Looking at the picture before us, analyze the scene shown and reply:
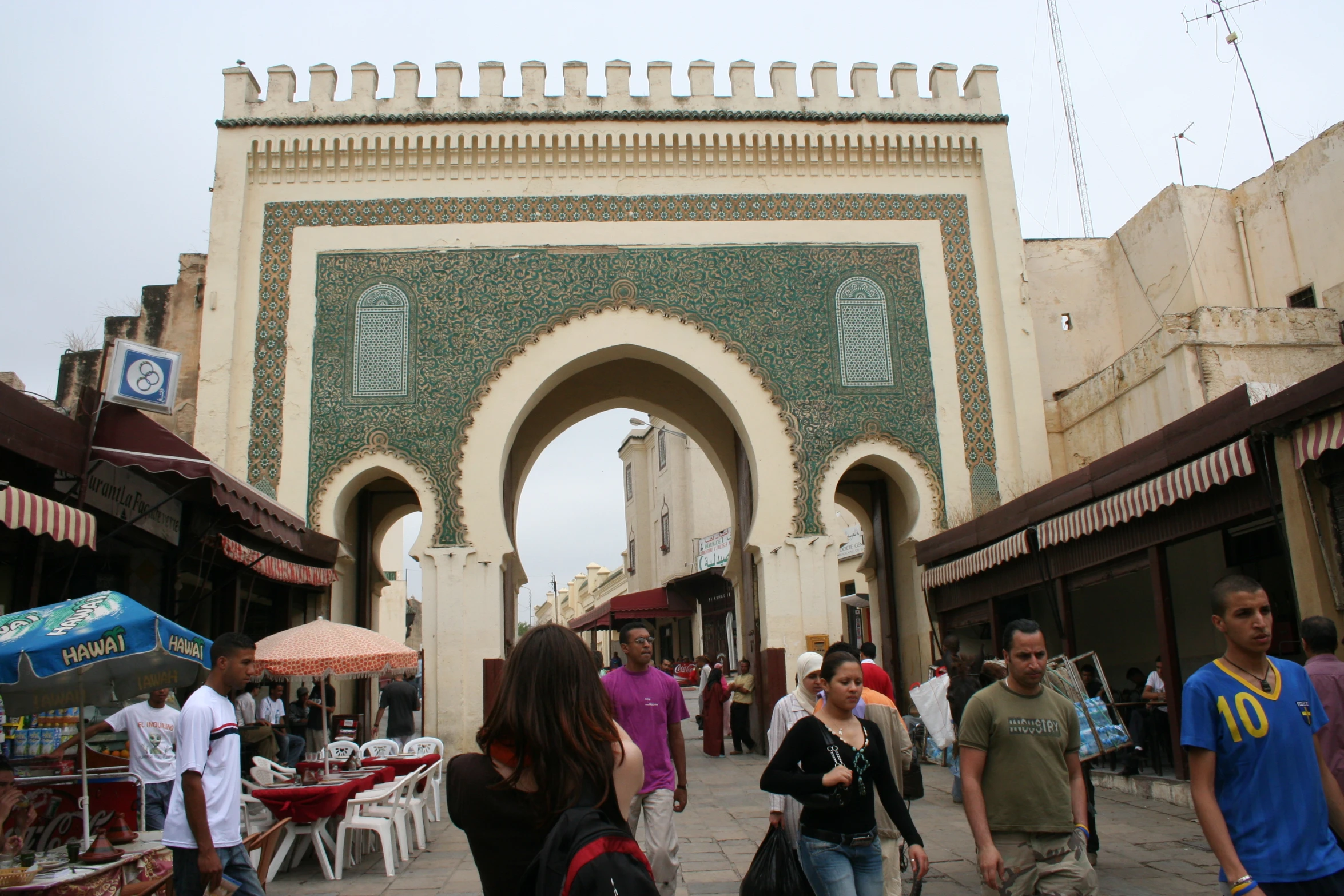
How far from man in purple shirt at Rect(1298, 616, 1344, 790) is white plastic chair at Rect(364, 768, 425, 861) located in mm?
4957

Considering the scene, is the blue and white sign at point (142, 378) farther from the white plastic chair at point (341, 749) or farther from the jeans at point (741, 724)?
the jeans at point (741, 724)

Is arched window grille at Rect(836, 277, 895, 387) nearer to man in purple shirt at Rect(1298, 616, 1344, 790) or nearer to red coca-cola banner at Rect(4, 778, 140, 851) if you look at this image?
man in purple shirt at Rect(1298, 616, 1344, 790)

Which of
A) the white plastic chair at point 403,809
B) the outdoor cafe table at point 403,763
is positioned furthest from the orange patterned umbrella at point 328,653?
the white plastic chair at point 403,809

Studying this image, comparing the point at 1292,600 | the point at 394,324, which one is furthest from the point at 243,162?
the point at 1292,600

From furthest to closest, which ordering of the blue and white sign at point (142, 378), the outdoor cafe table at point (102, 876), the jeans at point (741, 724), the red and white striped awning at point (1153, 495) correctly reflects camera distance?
the jeans at point (741, 724) → the blue and white sign at point (142, 378) → the red and white striped awning at point (1153, 495) → the outdoor cafe table at point (102, 876)

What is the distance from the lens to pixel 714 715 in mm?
12492

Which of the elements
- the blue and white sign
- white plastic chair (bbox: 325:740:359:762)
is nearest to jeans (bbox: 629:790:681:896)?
white plastic chair (bbox: 325:740:359:762)

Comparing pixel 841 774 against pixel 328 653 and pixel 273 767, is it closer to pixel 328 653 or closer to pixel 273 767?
pixel 273 767

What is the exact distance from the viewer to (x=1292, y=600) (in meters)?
9.86

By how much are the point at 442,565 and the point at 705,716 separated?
3646 millimetres

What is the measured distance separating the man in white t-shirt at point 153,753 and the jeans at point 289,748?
3.60 metres

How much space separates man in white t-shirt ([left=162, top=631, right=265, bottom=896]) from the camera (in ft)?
11.4

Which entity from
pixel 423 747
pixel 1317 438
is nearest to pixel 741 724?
pixel 423 747

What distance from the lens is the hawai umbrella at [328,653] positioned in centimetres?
741
